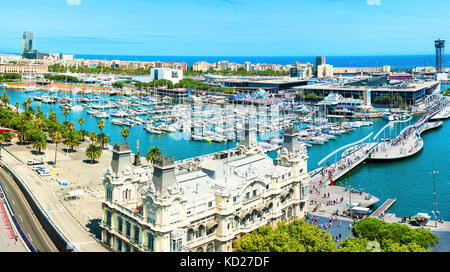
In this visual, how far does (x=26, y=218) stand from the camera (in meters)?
60.3

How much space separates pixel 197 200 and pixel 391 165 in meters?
66.5

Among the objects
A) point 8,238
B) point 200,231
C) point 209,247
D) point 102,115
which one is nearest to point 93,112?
point 102,115

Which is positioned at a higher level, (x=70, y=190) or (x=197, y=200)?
(x=197, y=200)

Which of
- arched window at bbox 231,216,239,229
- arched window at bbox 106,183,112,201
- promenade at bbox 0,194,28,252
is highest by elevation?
arched window at bbox 106,183,112,201

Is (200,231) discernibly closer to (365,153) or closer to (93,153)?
(93,153)

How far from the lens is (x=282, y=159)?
60.4m

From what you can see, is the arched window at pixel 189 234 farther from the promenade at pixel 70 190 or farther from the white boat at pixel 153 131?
the white boat at pixel 153 131

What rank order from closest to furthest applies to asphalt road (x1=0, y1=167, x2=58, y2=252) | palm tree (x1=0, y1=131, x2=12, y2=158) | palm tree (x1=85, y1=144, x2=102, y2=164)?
asphalt road (x1=0, y1=167, x2=58, y2=252)
palm tree (x1=85, y1=144, x2=102, y2=164)
palm tree (x1=0, y1=131, x2=12, y2=158)

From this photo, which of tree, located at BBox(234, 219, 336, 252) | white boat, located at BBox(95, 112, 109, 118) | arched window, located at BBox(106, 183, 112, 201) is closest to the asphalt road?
arched window, located at BBox(106, 183, 112, 201)

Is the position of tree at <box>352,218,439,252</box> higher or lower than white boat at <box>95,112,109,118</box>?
lower

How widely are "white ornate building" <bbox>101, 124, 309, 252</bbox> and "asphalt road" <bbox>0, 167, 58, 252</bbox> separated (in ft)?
25.0

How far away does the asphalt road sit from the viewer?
5222 cm

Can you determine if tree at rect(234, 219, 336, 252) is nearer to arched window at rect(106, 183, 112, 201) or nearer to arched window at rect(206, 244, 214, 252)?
arched window at rect(206, 244, 214, 252)

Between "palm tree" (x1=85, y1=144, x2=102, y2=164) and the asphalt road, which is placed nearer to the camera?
the asphalt road
